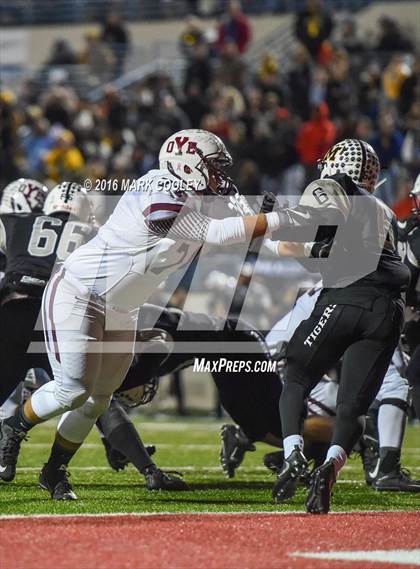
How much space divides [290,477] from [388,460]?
1.48m

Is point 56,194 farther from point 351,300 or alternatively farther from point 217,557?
point 217,557

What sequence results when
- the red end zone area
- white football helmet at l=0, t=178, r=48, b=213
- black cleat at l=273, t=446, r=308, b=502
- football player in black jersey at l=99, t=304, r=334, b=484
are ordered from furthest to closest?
white football helmet at l=0, t=178, r=48, b=213 → football player in black jersey at l=99, t=304, r=334, b=484 → black cleat at l=273, t=446, r=308, b=502 → the red end zone area

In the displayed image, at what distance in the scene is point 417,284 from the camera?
19.7ft

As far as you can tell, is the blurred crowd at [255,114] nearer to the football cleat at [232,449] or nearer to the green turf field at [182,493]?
the green turf field at [182,493]

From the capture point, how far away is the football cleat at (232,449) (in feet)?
22.0

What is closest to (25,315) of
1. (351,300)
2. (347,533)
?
(351,300)

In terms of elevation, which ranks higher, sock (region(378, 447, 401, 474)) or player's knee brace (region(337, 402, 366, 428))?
player's knee brace (region(337, 402, 366, 428))

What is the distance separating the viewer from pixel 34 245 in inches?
253

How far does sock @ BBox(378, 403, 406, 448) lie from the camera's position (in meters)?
6.24

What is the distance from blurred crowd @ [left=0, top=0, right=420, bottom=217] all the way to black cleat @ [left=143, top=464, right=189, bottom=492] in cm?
576

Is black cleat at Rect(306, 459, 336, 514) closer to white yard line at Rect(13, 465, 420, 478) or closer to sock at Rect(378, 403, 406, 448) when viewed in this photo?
sock at Rect(378, 403, 406, 448)

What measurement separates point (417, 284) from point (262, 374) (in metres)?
1.07

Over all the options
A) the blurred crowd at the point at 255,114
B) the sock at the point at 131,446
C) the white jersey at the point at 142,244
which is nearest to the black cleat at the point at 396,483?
the sock at the point at 131,446

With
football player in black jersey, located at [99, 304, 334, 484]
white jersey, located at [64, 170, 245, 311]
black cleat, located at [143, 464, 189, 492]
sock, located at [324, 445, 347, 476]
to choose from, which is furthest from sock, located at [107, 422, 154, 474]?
sock, located at [324, 445, 347, 476]
